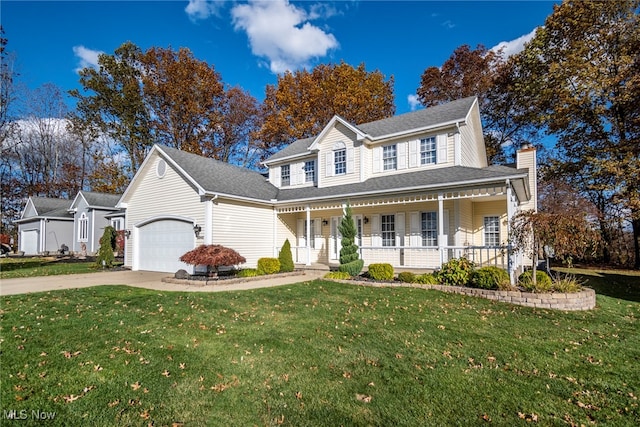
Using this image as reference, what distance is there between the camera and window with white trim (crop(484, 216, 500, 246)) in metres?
14.8

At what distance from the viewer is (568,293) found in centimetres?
859

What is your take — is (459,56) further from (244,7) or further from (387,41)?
(244,7)

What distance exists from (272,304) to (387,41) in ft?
49.3

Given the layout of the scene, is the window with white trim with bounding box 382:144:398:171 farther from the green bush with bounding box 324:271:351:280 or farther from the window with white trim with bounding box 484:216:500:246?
the green bush with bounding box 324:271:351:280

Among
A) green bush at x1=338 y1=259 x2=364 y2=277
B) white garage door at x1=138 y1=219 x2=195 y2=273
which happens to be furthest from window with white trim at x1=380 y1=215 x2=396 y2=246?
white garage door at x1=138 y1=219 x2=195 y2=273

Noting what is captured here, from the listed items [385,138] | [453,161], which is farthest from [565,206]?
[385,138]

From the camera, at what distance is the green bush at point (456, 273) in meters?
10.1

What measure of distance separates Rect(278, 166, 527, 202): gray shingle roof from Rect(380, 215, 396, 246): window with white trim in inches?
73.8

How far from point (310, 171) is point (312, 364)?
1402cm

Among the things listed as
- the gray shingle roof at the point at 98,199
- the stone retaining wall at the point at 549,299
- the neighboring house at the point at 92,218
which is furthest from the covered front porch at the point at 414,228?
the gray shingle roof at the point at 98,199

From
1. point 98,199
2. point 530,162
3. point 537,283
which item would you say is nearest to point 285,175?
point 530,162

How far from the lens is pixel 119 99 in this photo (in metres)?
29.0

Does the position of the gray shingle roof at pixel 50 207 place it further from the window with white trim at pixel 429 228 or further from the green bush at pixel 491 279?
the green bush at pixel 491 279

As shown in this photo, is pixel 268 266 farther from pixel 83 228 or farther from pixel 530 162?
pixel 83 228
